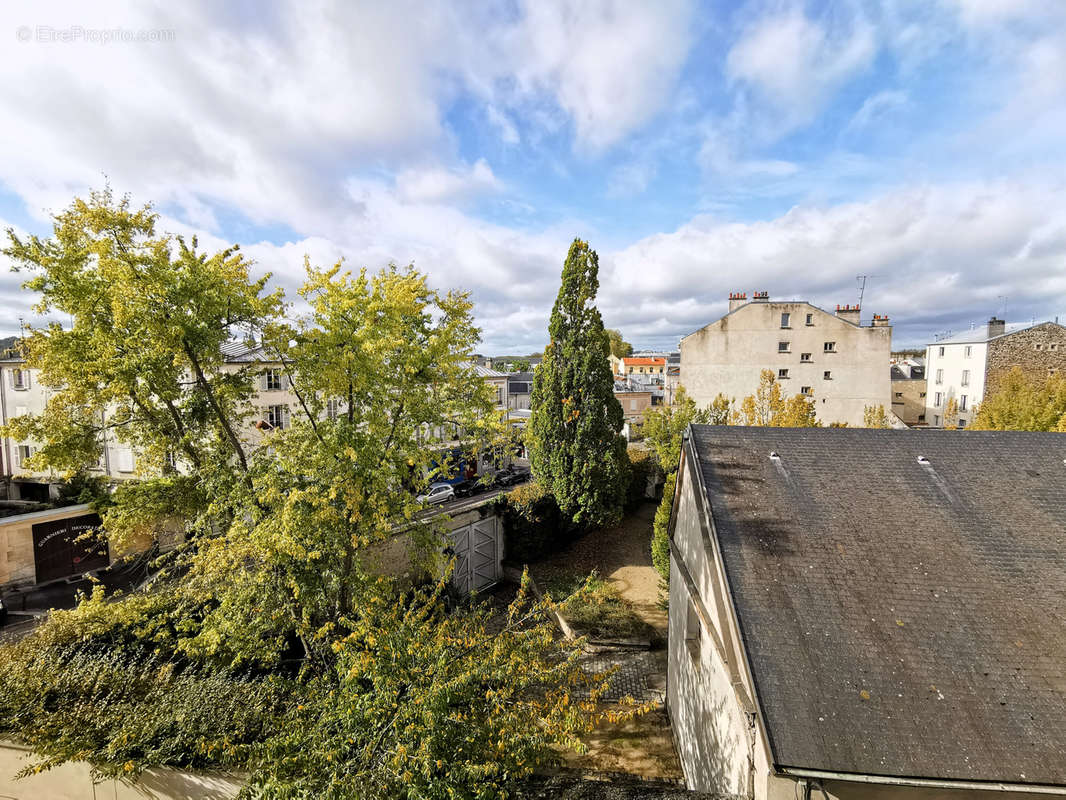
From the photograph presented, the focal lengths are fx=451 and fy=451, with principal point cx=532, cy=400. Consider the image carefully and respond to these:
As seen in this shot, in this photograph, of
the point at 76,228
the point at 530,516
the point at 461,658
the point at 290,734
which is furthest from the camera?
the point at 530,516

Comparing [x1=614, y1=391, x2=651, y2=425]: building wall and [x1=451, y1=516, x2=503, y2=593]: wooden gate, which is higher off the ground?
[x1=614, y1=391, x2=651, y2=425]: building wall

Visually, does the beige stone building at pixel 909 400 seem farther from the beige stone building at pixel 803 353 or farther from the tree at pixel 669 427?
the tree at pixel 669 427

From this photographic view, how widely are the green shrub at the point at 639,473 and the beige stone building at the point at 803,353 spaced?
7.31 m

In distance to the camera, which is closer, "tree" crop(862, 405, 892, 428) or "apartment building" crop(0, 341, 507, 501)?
"apartment building" crop(0, 341, 507, 501)

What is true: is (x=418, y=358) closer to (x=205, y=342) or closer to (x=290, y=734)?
(x=205, y=342)

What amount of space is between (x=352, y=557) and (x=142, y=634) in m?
3.47

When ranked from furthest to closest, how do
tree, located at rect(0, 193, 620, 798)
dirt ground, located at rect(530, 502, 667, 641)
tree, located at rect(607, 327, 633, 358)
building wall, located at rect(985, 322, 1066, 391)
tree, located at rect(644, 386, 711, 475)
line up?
tree, located at rect(607, 327, 633, 358) → building wall, located at rect(985, 322, 1066, 391) → tree, located at rect(644, 386, 711, 475) → dirt ground, located at rect(530, 502, 667, 641) → tree, located at rect(0, 193, 620, 798)

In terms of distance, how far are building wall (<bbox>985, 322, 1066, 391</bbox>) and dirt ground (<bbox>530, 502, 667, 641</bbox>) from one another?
27.2 m

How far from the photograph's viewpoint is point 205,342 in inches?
313

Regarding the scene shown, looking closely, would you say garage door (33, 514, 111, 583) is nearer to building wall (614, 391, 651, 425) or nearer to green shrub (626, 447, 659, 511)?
green shrub (626, 447, 659, 511)

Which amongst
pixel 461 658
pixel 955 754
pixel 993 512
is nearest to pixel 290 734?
pixel 461 658

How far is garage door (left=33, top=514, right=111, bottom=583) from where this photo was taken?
13344 mm

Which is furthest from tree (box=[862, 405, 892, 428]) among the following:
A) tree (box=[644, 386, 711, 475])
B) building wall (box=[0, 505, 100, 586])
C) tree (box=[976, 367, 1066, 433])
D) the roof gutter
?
building wall (box=[0, 505, 100, 586])

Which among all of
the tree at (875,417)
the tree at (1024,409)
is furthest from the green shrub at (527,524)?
the tree at (875,417)
